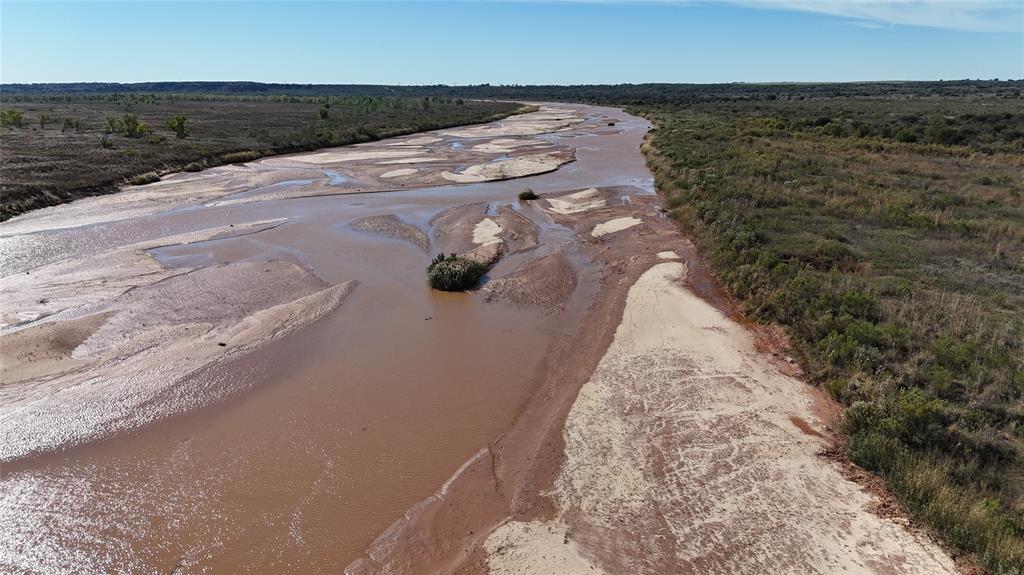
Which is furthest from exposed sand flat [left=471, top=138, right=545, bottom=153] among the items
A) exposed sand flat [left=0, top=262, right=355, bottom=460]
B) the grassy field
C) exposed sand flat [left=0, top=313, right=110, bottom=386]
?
exposed sand flat [left=0, top=313, right=110, bottom=386]

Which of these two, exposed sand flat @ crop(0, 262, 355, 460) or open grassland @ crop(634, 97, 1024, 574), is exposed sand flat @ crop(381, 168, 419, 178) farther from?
exposed sand flat @ crop(0, 262, 355, 460)

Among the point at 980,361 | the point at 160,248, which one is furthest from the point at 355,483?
the point at 160,248

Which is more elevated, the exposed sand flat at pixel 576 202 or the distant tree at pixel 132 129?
the distant tree at pixel 132 129

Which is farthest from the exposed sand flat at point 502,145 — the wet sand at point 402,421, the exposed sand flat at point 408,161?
the wet sand at point 402,421

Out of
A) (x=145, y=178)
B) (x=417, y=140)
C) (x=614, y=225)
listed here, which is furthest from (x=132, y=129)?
(x=614, y=225)

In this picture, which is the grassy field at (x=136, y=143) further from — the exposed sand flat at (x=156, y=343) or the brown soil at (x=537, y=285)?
the brown soil at (x=537, y=285)

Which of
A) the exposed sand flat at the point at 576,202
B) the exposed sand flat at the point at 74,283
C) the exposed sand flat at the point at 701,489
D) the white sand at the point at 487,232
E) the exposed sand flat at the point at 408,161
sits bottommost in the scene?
the exposed sand flat at the point at 701,489

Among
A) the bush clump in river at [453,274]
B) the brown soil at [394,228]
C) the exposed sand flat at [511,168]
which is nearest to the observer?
the bush clump in river at [453,274]

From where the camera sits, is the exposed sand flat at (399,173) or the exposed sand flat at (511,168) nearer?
the exposed sand flat at (511,168)
